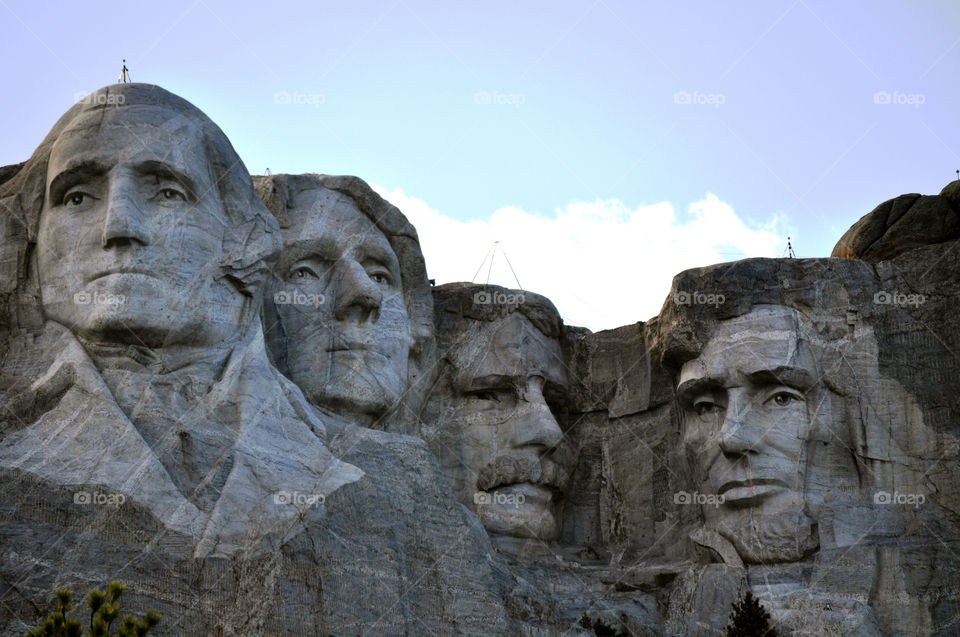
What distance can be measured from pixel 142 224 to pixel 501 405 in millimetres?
4830

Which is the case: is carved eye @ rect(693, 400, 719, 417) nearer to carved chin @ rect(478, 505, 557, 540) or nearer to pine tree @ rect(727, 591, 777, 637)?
carved chin @ rect(478, 505, 557, 540)

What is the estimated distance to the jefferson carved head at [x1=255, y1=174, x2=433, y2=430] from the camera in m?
18.5

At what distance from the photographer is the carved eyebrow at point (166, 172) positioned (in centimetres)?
1694

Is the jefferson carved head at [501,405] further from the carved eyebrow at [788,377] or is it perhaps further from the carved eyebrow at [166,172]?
the carved eyebrow at [166,172]

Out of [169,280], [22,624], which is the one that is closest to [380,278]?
[169,280]

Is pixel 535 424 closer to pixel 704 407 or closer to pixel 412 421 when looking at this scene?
pixel 412 421

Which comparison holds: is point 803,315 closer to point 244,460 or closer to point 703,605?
point 703,605


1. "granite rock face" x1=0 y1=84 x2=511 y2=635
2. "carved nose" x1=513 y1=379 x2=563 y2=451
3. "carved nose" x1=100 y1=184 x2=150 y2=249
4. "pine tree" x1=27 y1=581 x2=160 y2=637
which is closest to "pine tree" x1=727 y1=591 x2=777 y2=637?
"granite rock face" x1=0 y1=84 x2=511 y2=635

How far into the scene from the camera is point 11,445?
15.4 metres

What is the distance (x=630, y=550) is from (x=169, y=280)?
5621mm

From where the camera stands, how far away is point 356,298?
18.8 m

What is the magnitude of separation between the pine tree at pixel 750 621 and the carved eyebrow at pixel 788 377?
2.41 m

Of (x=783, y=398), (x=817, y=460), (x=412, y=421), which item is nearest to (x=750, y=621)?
(x=817, y=460)

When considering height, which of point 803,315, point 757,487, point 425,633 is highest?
point 803,315
